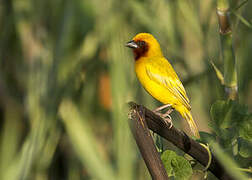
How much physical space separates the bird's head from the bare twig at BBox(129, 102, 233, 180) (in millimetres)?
617

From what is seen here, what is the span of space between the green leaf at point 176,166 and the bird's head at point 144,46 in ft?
2.21

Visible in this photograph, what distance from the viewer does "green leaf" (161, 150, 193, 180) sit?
60 centimetres

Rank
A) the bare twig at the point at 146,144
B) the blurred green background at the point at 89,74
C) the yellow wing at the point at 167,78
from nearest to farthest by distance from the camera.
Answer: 1. the bare twig at the point at 146,144
2. the yellow wing at the point at 167,78
3. the blurred green background at the point at 89,74

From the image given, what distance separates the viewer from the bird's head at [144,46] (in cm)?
128

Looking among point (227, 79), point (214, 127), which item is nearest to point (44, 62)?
point (227, 79)

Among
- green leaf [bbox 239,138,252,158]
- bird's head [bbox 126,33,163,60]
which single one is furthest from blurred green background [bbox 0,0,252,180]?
green leaf [bbox 239,138,252,158]

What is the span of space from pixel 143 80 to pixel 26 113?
0.85 metres

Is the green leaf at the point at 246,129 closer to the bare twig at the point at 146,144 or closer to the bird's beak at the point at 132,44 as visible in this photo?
the bare twig at the point at 146,144

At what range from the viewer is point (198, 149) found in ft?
2.09

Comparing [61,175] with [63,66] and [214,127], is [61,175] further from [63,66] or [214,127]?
[214,127]

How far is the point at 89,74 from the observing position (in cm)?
183

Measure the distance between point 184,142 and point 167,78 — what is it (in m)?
0.68

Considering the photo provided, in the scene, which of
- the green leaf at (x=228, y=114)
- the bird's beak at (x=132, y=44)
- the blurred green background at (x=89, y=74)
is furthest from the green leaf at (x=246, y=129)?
the bird's beak at (x=132, y=44)

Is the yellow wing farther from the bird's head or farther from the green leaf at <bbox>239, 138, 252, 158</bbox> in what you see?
the green leaf at <bbox>239, 138, 252, 158</bbox>
